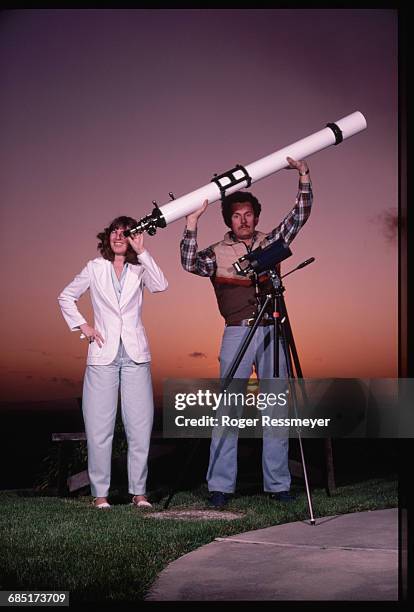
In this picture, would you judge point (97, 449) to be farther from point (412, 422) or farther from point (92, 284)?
point (412, 422)

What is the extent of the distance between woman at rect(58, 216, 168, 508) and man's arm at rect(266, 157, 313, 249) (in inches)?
27.1

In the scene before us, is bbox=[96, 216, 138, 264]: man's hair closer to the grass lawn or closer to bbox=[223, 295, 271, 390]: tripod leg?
bbox=[223, 295, 271, 390]: tripod leg

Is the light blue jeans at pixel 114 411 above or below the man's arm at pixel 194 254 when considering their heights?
below

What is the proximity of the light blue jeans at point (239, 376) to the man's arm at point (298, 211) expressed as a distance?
0.50 m

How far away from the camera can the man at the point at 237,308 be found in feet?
14.4

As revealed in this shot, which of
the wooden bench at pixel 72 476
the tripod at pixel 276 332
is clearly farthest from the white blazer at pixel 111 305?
the wooden bench at pixel 72 476

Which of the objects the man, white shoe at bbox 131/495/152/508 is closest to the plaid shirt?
the man

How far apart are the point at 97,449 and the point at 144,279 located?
98 cm

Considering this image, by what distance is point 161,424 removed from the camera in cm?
525

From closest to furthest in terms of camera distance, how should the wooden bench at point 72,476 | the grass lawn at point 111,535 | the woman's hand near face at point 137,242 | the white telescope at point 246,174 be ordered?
the grass lawn at point 111,535 < the white telescope at point 246,174 < the woman's hand near face at point 137,242 < the wooden bench at point 72,476

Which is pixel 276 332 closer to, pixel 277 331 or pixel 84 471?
pixel 277 331

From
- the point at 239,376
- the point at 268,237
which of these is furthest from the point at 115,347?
the point at 268,237

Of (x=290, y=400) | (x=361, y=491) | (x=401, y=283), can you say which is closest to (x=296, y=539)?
(x=290, y=400)

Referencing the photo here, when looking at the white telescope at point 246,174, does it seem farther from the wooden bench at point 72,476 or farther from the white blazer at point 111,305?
the wooden bench at point 72,476
